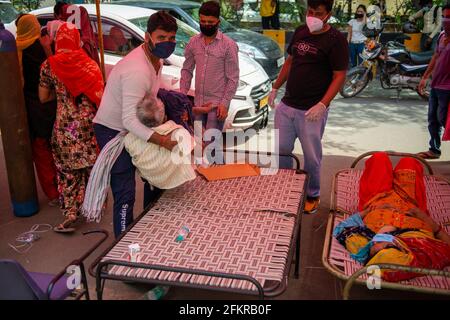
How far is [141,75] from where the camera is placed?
9.84ft

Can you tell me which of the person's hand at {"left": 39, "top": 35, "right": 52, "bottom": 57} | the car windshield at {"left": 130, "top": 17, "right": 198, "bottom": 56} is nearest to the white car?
the car windshield at {"left": 130, "top": 17, "right": 198, "bottom": 56}

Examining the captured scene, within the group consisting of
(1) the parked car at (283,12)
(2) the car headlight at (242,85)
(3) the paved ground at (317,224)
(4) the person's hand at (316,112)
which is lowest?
(3) the paved ground at (317,224)

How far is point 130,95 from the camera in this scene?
3000 millimetres

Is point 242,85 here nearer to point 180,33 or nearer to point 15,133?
point 180,33

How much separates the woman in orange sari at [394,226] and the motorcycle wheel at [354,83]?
561 centimetres

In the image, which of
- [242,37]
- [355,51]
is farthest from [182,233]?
[355,51]

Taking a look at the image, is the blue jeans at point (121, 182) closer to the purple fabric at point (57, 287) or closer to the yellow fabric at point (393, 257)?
the purple fabric at point (57, 287)

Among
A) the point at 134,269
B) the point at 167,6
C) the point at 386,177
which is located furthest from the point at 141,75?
the point at 167,6

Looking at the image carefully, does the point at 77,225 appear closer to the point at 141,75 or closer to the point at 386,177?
the point at 141,75

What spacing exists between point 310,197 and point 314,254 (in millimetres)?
726

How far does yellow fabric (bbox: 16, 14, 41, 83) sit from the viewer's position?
4.11 metres

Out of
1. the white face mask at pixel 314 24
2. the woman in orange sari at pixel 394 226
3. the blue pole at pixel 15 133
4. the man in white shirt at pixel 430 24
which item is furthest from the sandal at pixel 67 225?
the man in white shirt at pixel 430 24

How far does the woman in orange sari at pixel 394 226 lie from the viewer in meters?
2.85
